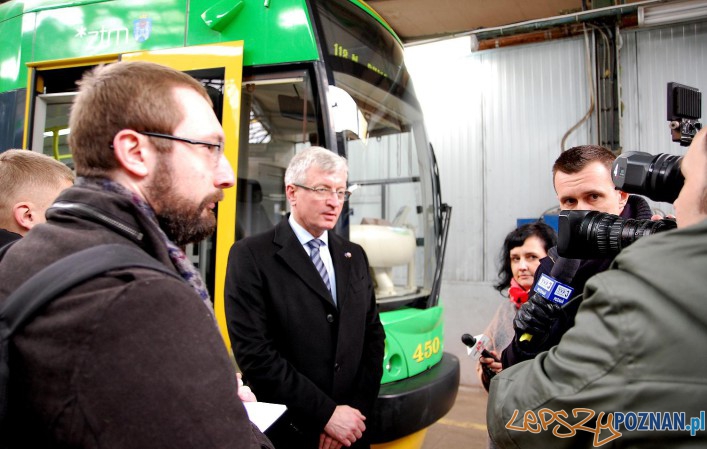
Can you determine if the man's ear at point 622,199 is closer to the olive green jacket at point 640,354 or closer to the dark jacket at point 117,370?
the olive green jacket at point 640,354

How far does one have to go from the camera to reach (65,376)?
31.0 inches

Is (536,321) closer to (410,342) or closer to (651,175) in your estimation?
(651,175)

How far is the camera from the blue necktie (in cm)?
226

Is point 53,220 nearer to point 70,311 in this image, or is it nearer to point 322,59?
point 70,311

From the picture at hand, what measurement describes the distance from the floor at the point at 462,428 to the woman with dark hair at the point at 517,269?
183 centimetres

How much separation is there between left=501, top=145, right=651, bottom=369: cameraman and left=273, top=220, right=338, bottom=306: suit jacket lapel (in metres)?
0.79

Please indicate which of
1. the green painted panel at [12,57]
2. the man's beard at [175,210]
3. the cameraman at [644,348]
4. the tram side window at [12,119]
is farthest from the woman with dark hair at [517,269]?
the green painted panel at [12,57]

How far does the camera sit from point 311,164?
7.64ft

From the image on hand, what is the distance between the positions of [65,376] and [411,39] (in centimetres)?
627

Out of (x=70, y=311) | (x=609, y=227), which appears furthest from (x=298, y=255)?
(x=70, y=311)

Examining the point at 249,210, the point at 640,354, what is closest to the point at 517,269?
the point at 249,210

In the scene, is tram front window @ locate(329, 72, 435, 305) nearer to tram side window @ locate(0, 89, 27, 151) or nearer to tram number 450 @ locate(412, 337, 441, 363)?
tram number 450 @ locate(412, 337, 441, 363)

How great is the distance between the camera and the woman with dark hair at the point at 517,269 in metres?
2.50

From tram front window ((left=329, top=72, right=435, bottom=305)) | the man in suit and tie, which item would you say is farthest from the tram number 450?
the man in suit and tie
